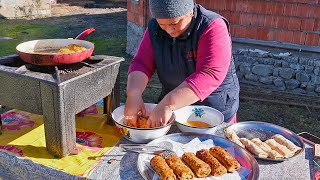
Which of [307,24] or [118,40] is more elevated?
[307,24]

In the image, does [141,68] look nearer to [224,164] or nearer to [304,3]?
[224,164]

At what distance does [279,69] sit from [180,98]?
466cm

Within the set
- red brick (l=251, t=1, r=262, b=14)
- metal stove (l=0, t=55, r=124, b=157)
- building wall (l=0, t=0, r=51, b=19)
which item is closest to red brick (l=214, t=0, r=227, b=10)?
Result: red brick (l=251, t=1, r=262, b=14)

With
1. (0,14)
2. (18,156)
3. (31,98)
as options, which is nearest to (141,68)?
(31,98)

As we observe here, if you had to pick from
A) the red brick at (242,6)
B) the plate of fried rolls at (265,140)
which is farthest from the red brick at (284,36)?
the plate of fried rolls at (265,140)

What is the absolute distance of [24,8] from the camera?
12.8 m

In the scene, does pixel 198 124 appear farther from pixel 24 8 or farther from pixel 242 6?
pixel 24 8

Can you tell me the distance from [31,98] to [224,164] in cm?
114

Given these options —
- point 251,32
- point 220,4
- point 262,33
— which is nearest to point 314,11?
point 262,33

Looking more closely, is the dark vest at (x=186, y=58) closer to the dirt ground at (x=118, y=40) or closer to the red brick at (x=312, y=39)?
the dirt ground at (x=118, y=40)

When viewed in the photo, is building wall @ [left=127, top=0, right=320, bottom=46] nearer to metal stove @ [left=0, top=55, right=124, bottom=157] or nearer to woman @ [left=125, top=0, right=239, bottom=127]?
woman @ [left=125, top=0, right=239, bottom=127]

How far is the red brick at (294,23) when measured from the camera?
5.99 m

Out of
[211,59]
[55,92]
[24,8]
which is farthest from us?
[24,8]

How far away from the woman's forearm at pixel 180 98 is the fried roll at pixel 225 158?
0.34 meters
